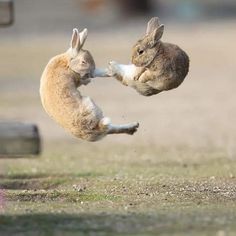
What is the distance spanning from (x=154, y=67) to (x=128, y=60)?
Result: 11.9 meters

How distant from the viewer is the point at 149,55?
7.10 m

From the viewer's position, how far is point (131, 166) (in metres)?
9.40

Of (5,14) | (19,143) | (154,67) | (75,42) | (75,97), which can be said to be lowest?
(19,143)

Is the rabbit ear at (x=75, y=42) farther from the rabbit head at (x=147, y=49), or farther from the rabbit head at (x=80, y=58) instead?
the rabbit head at (x=147, y=49)

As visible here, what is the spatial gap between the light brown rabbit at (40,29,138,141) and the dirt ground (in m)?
0.47

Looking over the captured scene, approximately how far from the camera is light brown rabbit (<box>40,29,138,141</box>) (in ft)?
22.6

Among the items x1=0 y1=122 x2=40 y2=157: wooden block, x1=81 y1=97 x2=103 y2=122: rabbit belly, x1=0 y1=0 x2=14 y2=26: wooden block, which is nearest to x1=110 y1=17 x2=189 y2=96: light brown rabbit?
x1=81 y1=97 x2=103 y2=122: rabbit belly

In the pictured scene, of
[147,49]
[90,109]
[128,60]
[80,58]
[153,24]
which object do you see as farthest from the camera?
[128,60]

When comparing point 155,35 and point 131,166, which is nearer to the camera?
point 155,35

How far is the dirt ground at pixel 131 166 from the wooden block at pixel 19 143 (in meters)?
0.32

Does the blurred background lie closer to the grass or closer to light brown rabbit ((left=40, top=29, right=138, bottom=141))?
the grass

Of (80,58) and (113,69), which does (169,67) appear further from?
(80,58)

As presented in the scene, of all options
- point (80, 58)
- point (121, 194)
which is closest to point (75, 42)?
point (80, 58)

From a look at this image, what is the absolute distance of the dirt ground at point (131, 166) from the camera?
6.15m
